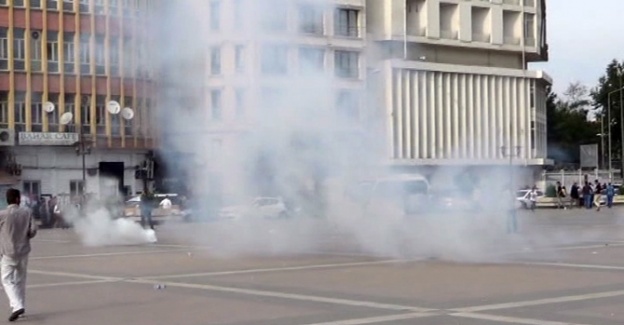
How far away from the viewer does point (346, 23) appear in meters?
29.2

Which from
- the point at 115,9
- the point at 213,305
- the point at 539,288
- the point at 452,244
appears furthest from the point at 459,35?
the point at 213,305

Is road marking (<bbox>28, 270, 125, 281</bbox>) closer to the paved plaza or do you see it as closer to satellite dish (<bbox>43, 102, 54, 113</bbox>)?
the paved plaza

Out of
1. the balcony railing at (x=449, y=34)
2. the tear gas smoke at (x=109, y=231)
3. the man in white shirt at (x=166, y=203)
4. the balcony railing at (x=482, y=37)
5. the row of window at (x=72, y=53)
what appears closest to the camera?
the row of window at (x=72, y=53)

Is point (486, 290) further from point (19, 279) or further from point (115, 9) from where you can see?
point (115, 9)

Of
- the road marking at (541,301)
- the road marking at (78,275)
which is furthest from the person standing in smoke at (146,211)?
the road marking at (541,301)

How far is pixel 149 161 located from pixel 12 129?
7454 millimetres

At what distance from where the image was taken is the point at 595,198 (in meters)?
64.8

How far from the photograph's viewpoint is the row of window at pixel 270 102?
2688 cm

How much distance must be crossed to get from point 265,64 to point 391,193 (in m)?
5.92

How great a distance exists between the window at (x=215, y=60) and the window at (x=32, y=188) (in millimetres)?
20267

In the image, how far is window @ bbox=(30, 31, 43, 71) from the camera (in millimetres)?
38097

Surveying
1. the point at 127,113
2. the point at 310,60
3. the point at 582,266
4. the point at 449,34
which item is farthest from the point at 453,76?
the point at 582,266

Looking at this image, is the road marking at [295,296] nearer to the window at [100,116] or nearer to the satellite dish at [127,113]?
the satellite dish at [127,113]

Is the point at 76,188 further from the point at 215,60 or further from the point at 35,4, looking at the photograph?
the point at 215,60
